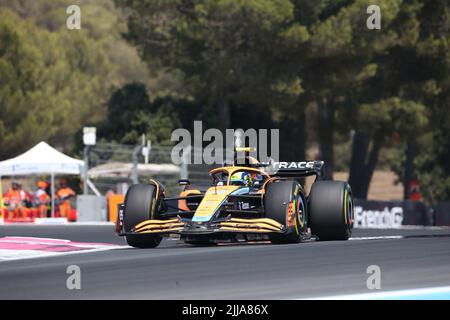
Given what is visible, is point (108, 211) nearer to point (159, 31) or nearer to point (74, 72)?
point (159, 31)

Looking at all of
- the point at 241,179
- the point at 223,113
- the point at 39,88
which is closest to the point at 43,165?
the point at 223,113

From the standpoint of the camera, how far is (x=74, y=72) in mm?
67000

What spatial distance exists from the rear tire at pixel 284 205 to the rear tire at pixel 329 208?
0.43 metres

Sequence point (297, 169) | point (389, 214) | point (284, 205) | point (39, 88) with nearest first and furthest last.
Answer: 1. point (284, 205)
2. point (297, 169)
3. point (389, 214)
4. point (39, 88)

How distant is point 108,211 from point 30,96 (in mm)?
21825

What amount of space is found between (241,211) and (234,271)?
420 centimetres

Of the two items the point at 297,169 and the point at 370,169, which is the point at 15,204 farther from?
the point at 297,169

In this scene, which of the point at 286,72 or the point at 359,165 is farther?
the point at 359,165

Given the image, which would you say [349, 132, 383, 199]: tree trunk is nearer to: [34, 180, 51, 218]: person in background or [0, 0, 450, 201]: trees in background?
[0, 0, 450, 201]: trees in background

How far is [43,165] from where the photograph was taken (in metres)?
36.7

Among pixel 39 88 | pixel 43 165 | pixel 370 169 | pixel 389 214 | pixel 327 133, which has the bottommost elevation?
pixel 389 214

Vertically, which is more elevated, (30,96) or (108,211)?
(30,96)

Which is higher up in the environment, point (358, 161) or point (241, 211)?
point (241, 211)
